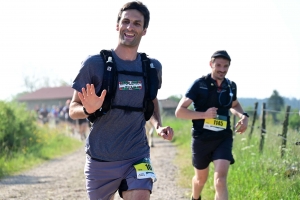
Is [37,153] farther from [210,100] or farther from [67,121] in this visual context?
[67,121]

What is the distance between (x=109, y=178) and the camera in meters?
4.17

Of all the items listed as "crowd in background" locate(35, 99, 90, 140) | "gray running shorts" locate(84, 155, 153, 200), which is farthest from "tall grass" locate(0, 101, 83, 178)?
"gray running shorts" locate(84, 155, 153, 200)

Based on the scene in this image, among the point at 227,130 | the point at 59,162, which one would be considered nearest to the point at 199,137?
the point at 227,130

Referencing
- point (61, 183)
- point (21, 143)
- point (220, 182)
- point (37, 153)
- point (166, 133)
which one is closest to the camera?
point (166, 133)

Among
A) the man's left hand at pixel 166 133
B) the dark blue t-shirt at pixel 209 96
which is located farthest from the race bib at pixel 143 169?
the dark blue t-shirt at pixel 209 96

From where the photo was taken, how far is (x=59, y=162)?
14.7 meters

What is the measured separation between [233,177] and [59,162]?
23.5ft

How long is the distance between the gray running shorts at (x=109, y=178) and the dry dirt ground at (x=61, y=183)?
417 centimetres

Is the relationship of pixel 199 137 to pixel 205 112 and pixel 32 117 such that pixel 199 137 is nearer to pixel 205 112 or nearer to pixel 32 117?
pixel 205 112

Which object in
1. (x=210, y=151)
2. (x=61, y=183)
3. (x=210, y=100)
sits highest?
(x=210, y=100)

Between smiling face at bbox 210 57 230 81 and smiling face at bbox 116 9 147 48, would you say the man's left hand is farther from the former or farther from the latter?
smiling face at bbox 210 57 230 81

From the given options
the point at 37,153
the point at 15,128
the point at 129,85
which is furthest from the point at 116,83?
the point at 15,128

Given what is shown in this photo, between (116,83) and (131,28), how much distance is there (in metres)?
0.49

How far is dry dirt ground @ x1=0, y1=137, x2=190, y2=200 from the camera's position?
862cm
